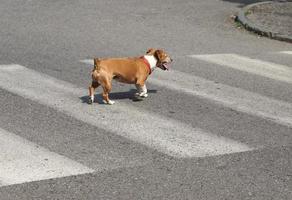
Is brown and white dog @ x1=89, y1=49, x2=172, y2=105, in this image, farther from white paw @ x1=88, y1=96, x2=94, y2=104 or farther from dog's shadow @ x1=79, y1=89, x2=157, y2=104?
dog's shadow @ x1=79, y1=89, x2=157, y2=104

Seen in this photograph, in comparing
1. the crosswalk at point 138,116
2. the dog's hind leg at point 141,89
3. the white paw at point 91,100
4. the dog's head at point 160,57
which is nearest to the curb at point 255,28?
the crosswalk at point 138,116

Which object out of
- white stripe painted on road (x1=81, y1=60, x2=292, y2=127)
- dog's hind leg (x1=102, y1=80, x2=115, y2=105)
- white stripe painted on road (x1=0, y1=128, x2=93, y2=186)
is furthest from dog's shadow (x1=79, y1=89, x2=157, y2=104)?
white stripe painted on road (x1=0, y1=128, x2=93, y2=186)

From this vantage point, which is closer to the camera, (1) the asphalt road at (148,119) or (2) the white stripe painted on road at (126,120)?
(1) the asphalt road at (148,119)

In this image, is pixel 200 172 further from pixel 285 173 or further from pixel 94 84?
pixel 94 84

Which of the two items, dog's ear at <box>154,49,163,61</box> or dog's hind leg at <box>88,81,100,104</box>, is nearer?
dog's hind leg at <box>88,81,100,104</box>

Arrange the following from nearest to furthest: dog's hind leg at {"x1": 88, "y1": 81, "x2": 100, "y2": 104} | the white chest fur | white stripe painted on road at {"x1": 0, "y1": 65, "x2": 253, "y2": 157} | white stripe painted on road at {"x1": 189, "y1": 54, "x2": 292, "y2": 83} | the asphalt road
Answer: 1. the asphalt road
2. white stripe painted on road at {"x1": 0, "y1": 65, "x2": 253, "y2": 157}
3. dog's hind leg at {"x1": 88, "y1": 81, "x2": 100, "y2": 104}
4. the white chest fur
5. white stripe painted on road at {"x1": 189, "y1": 54, "x2": 292, "y2": 83}

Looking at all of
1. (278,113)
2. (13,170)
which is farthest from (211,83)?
(13,170)

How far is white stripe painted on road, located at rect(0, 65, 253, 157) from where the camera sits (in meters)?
→ 6.64

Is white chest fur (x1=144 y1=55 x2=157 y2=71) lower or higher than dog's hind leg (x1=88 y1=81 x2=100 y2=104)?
higher

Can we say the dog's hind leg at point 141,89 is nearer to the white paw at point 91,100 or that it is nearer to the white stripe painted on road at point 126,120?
the white stripe painted on road at point 126,120

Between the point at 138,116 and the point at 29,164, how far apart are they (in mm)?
1860

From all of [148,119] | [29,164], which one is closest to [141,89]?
[148,119]

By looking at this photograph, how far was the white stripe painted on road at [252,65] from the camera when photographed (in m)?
9.93

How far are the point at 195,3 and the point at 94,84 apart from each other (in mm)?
9174
